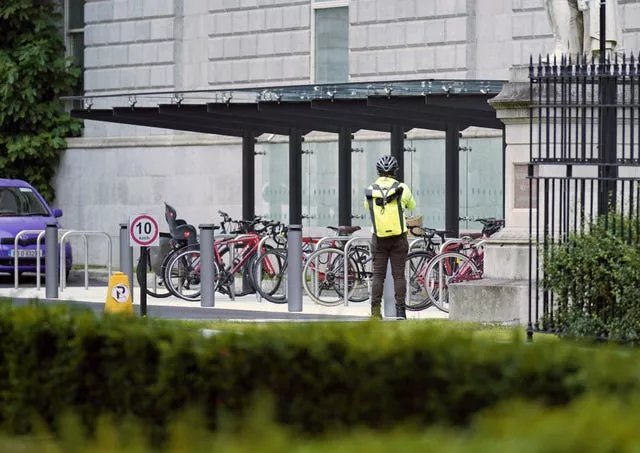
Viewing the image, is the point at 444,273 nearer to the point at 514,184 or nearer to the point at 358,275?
the point at 358,275

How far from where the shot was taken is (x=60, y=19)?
113ft

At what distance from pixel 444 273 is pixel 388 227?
222 cm

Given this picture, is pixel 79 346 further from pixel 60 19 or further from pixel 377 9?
pixel 60 19

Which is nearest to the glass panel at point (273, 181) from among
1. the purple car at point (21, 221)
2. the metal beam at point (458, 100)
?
the purple car at point (21, 221)

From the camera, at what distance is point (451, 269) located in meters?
19.6

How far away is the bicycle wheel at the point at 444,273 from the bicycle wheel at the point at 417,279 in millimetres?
101

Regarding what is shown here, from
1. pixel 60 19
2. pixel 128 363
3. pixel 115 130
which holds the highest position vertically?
pixel 60 19

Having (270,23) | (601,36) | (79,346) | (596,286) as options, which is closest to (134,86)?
(270,23)

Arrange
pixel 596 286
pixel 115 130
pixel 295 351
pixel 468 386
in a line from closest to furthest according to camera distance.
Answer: pixel 468 386 < pixel 295 351 < pixel 596 286 < pixel 115 130

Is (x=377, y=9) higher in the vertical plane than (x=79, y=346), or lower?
higher

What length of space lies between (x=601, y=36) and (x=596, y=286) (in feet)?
11.8

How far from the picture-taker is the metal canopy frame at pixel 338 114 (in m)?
20.5

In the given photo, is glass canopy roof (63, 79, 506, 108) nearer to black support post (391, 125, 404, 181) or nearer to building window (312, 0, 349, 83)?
black support post (391, 125, 404, 181)

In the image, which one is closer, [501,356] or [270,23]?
[501,356]
